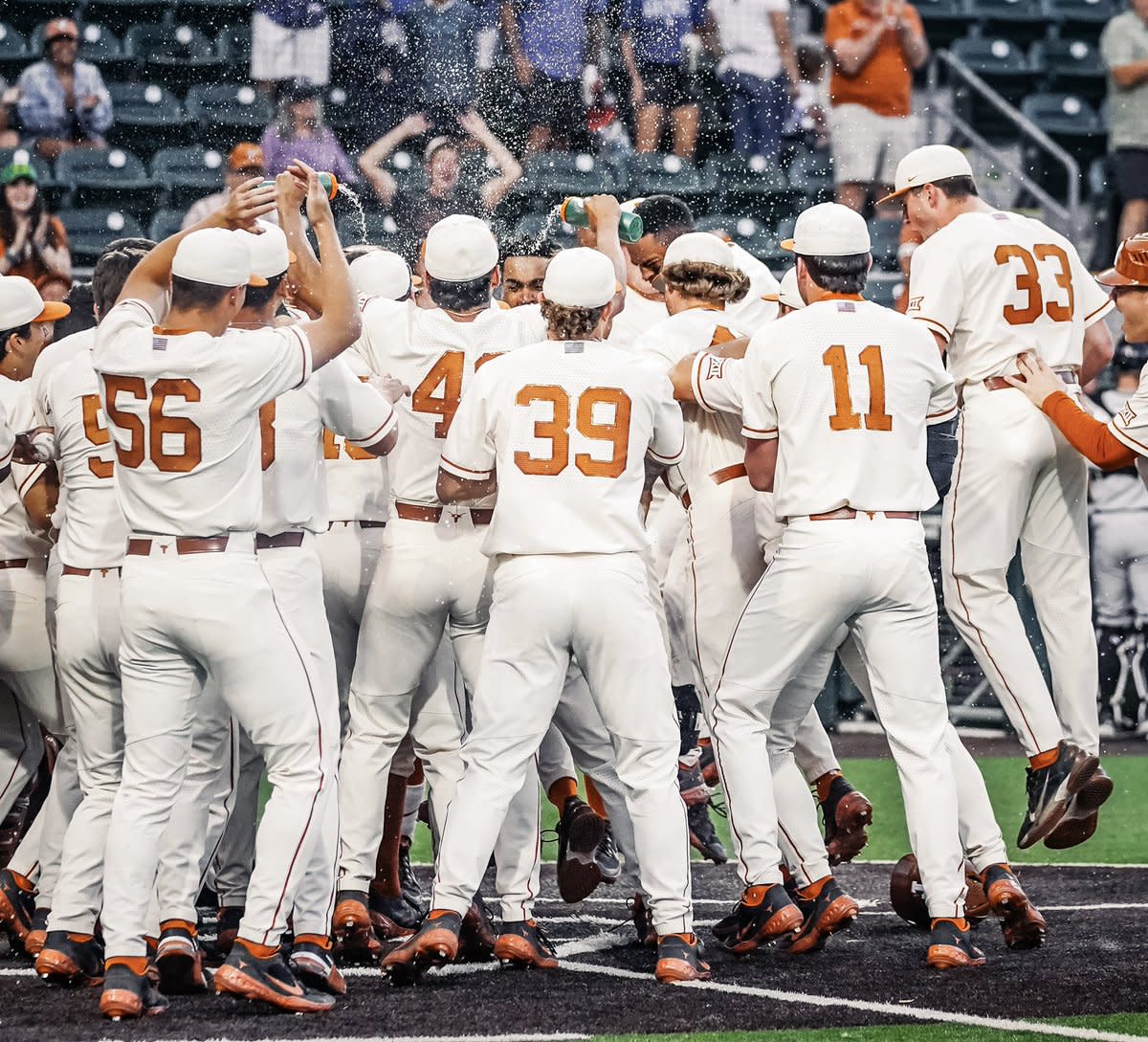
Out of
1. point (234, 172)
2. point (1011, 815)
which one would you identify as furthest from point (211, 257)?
point (234, 172)

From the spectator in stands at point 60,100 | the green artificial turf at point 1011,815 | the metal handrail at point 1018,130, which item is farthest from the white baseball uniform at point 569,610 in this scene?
the metal handrail at point 1018,130

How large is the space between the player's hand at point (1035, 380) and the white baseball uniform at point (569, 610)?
1583mm

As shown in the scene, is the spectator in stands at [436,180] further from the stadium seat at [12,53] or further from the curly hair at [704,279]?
the curly hair at [704,279]

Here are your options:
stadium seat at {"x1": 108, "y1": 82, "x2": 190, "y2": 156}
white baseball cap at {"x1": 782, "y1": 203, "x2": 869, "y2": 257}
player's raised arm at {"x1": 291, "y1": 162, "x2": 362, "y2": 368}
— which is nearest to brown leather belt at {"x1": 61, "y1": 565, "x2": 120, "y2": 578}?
player's raised arm at {"x1": 291, "y1": 162, "x2": 362, "y2": 368}

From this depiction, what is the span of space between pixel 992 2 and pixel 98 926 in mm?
11031

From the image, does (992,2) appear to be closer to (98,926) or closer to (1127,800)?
(1127,800)

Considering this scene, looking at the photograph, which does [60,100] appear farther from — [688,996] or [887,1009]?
[887,1009]

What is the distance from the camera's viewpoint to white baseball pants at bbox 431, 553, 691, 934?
504 cm

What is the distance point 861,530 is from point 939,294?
47.5 inches

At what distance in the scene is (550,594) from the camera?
5.03 metres

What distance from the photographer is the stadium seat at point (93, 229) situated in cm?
1224

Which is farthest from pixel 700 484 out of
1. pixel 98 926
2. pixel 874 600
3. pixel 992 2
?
pixel 992 2

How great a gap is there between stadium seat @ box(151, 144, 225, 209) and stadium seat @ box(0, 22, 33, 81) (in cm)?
113

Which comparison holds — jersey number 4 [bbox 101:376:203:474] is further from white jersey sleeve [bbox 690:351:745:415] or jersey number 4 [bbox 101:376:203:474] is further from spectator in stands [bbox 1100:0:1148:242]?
spectator in stands [bbox 1100:0:1148:242]
